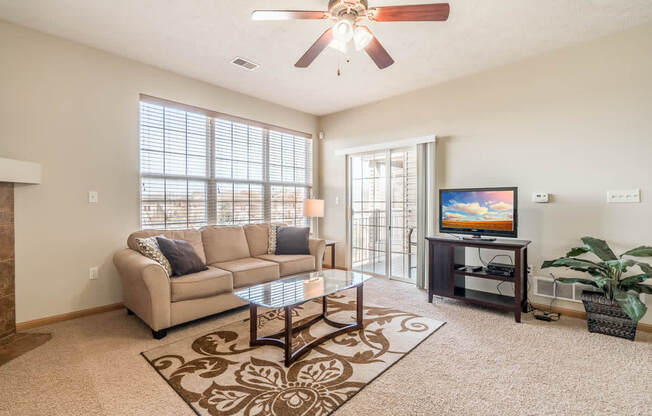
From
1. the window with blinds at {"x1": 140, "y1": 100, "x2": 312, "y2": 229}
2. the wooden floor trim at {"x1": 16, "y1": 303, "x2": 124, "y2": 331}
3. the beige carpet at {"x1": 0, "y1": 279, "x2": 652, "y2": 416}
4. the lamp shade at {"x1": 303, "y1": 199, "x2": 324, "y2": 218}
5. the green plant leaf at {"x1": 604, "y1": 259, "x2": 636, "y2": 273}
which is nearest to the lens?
the beige carpet at {"x1": 0, "y1": 279, "x2": 652, "y2": 416}

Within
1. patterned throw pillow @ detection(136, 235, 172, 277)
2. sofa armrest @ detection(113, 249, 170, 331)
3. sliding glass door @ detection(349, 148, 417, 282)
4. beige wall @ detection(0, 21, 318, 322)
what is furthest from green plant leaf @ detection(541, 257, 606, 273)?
beige wall @ detection(0, 21, 318, 322)

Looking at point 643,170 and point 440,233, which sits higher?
point 643,170

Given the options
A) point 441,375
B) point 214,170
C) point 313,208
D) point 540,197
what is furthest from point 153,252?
point 540,197

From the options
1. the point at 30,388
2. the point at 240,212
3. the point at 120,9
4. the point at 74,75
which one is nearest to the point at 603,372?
the point at 30,388

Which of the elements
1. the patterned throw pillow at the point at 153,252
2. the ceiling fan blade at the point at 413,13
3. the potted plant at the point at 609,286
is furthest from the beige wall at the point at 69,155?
the potted plant at the point at 609,286

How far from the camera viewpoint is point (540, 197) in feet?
10.4

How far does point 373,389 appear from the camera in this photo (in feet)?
6.02

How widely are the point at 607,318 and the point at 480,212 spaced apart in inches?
53.5

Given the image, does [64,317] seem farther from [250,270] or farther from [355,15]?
[355,15]

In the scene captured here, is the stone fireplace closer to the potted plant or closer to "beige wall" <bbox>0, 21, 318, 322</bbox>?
"beige wall" <bbox>0, 21, 318, 322</bbox>

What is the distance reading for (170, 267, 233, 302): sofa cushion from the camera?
262 cm

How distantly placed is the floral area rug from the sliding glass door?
1471 mm

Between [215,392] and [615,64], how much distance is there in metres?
4.33

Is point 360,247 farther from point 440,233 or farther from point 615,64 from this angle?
point 615,64
